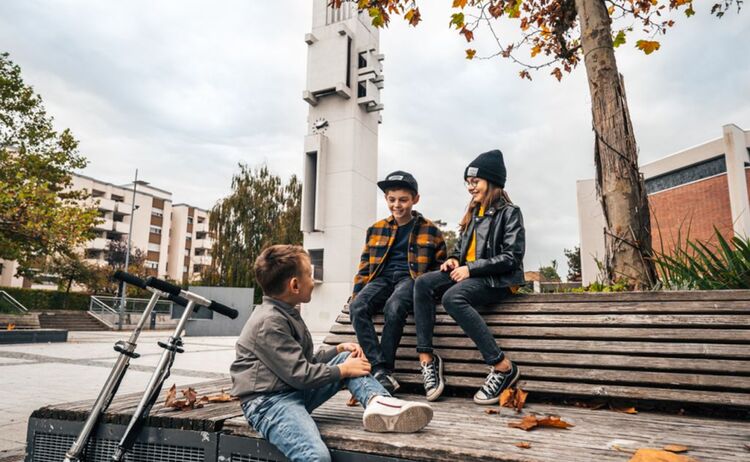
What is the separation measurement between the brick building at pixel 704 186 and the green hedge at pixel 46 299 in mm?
A: 32656

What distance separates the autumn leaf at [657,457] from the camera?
1.65 metres

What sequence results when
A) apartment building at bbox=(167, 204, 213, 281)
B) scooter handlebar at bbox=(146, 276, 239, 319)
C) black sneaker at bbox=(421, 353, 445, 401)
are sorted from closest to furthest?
scooter handlebar at bbox=(146, 276, 239, 319), black sneaker at bbox=(421, 353, 445, 401), apartment building at bbox=(167, 204, 213, 281)

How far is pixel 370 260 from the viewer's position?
397 cm

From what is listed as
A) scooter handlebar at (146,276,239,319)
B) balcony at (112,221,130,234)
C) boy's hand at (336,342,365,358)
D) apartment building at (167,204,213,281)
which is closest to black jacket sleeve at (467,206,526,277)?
boy's hand at (336,342,365,358)

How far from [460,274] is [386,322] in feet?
2.02

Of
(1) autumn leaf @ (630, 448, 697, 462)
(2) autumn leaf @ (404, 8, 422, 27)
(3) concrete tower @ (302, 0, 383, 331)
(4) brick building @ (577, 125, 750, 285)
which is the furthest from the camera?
(3) concrete tower @ (302, 0, 383, 331)

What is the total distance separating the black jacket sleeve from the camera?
3.34 metres

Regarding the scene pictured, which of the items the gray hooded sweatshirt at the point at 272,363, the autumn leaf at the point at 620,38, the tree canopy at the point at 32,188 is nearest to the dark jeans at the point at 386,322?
the gray hooded sweatshirt at the point at 272,363

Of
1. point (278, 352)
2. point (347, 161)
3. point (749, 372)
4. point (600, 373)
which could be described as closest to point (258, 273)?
point (278, 352)

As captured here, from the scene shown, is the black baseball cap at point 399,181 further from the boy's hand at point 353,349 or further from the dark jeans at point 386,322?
the boy's hand at point 353,349

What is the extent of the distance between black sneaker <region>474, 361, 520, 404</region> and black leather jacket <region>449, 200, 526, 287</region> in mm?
599

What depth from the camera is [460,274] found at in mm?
3357

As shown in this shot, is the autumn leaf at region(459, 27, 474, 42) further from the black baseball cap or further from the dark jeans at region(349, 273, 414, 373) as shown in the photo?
the dark jeans at region(349, 273, 414, 373)

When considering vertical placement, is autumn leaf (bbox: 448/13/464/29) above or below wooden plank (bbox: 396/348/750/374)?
above
